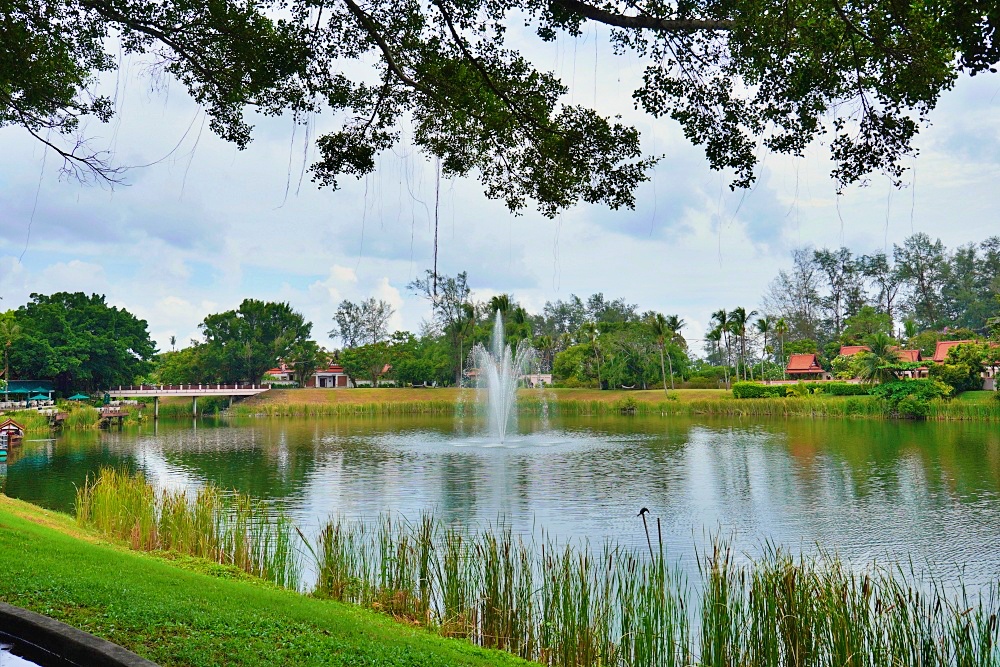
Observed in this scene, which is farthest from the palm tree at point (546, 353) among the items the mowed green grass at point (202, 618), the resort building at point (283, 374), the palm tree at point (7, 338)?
the mowed green grass at point (202, 618)

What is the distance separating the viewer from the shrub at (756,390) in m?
50.8

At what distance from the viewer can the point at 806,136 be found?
680 cm

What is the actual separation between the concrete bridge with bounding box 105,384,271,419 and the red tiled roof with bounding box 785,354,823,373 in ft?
156

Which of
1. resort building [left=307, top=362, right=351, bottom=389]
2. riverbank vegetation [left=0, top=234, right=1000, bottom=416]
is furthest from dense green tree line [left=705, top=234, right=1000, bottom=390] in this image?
resort building [left=307, top=362, right=351, bottom=389]

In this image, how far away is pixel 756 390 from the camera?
51.2 m

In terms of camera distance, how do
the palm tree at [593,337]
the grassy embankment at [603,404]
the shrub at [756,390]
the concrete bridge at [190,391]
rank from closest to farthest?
the grassy embankment at [603,404], the shrub at [756,390], the concrete bridge at [190,391], the palm tree at [593,337]

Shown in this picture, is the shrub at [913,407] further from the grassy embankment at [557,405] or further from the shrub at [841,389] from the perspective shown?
the shrub at [841,389]

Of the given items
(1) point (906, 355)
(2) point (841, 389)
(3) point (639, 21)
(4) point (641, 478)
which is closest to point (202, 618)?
(3) point (639, 21)

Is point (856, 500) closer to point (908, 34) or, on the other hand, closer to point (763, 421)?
point (908, 34)

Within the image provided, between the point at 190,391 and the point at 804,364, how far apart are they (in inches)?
2092

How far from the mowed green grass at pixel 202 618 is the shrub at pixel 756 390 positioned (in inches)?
1860

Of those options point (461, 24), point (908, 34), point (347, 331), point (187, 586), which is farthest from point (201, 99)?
point (347, 331)

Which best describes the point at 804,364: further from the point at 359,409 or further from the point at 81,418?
the point at 81,418

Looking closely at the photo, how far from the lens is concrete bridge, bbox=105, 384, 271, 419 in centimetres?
6181
